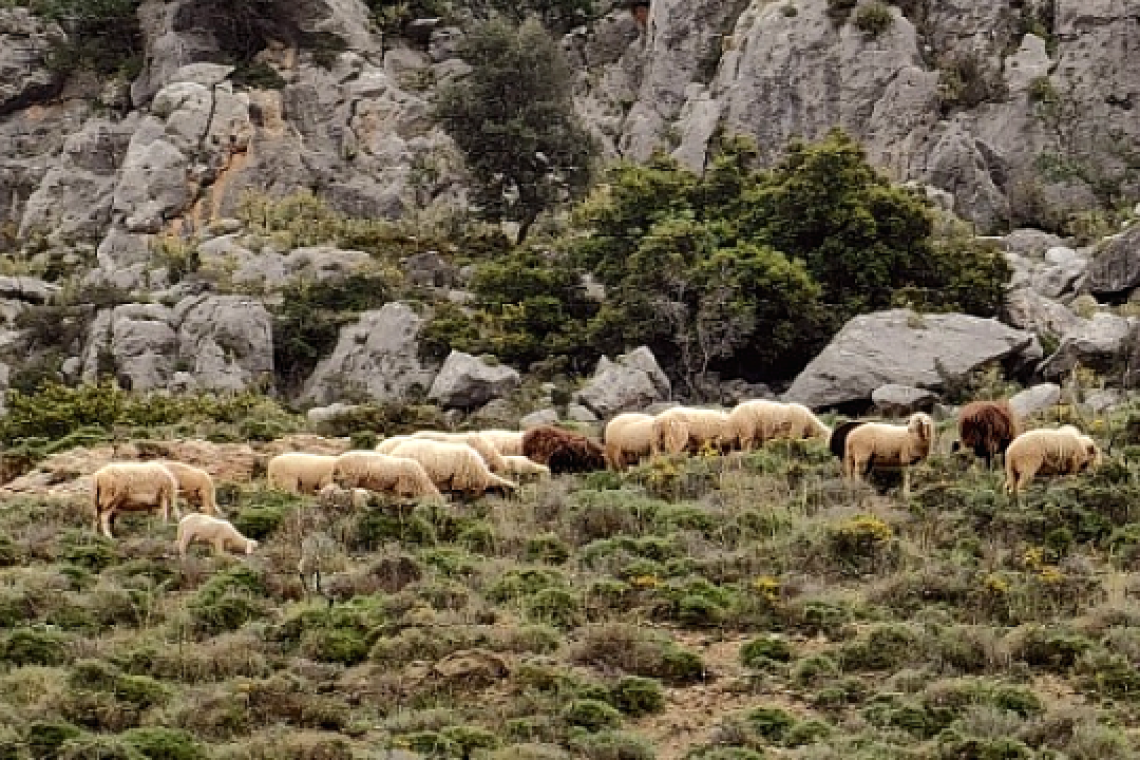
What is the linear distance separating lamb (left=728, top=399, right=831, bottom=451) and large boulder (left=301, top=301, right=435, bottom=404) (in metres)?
16.8

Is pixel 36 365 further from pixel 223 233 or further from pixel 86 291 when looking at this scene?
pixel 223 233

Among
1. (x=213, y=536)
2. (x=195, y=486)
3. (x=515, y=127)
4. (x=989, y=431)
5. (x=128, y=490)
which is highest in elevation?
(x=989, y=431)

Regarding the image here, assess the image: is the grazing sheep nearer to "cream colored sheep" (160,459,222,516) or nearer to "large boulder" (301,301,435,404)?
"cream colored sheep" (160,459,222,516)

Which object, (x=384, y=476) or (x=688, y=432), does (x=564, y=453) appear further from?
(x=384, y=476)

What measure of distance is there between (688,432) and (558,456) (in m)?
1.98

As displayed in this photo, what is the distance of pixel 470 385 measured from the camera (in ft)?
141

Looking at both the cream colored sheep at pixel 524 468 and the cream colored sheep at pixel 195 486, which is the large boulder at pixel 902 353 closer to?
the cream colored sheep at pixel 524 468

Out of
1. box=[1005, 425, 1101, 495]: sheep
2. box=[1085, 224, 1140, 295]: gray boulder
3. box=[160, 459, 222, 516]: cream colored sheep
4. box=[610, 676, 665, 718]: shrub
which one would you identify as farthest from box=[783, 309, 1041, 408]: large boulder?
box=[610, 676, 665, 718]: shrub

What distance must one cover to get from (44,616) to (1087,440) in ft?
44.9

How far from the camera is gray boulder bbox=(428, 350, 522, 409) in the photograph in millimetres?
42969

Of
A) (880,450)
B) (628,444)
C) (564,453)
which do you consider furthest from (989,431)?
(564,453)

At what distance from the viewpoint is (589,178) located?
6078 cm

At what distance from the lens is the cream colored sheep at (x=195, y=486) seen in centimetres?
2575

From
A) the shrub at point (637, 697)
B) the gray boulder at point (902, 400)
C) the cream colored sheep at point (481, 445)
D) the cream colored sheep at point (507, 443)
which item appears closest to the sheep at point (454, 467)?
the cream colored sheep at point (481, 445)
